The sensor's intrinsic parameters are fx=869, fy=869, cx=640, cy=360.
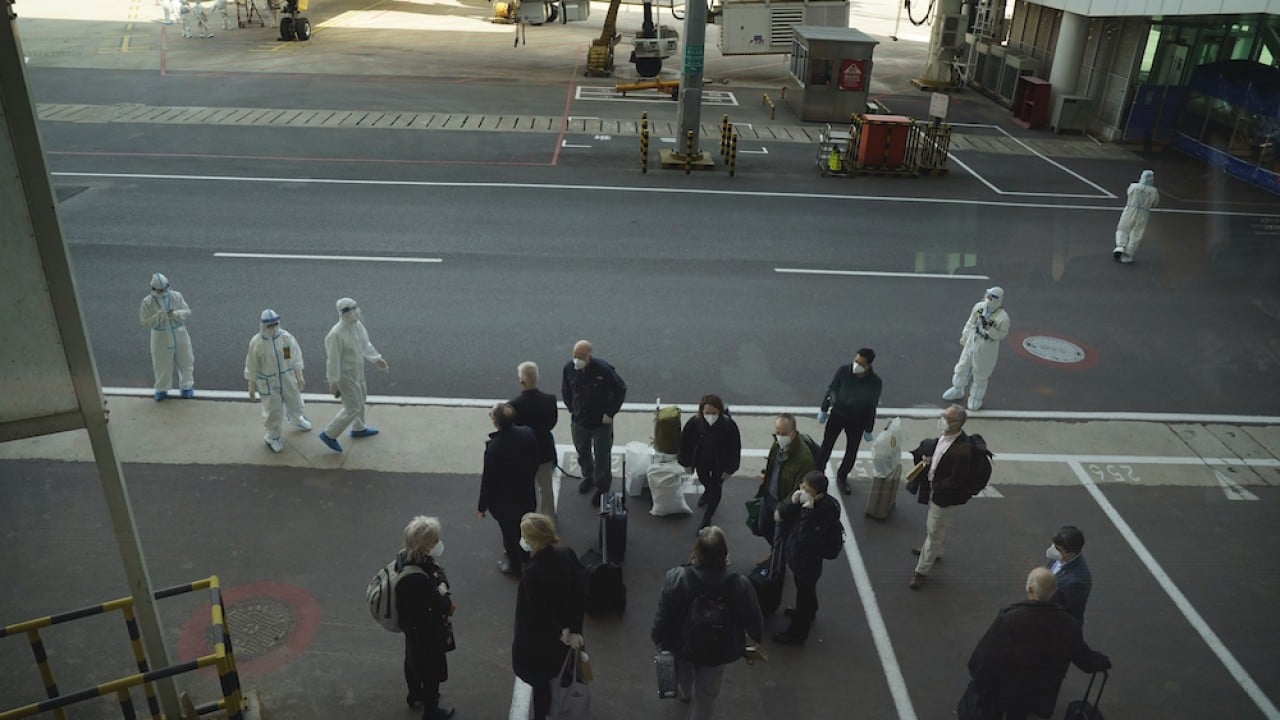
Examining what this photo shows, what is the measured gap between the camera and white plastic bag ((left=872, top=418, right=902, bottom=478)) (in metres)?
8.35

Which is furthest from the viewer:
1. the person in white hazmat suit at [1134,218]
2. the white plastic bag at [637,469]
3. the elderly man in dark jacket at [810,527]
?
the person in white hazmat suit at [1134,218]

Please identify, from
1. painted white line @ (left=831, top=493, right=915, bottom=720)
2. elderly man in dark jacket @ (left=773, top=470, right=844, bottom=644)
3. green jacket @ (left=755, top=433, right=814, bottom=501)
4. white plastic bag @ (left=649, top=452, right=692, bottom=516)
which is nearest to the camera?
elderly man in dark jacket @ (left=773, top=470, right=844, bottom=644)

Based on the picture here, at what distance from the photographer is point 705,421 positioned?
7730mm

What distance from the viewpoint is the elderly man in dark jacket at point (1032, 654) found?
18.2ft

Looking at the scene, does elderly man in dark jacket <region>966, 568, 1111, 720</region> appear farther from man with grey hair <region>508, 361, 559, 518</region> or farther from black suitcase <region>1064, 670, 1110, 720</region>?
man with grey hair <region>508, 361, 559, 518</region>

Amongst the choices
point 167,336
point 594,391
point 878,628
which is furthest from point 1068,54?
point 167,336

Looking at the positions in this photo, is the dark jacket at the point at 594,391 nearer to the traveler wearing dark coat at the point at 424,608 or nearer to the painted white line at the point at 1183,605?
the traveler wearing dark coat at the point at 424,608

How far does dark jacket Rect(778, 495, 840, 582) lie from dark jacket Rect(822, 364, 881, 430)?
212 cm

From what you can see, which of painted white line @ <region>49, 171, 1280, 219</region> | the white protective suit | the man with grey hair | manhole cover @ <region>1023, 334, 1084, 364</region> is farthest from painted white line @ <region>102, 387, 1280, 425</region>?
painted white line @ <region>49, 171, 1280, 219</region>

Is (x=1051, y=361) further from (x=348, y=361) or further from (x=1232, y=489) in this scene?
(x=348, y=361)

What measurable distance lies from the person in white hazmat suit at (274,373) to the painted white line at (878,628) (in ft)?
19.1

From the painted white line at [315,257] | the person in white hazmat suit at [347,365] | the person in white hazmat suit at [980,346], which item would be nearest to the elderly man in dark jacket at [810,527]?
the person in white hazmat suit at [980,346]

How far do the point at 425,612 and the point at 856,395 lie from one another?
15.5 feet

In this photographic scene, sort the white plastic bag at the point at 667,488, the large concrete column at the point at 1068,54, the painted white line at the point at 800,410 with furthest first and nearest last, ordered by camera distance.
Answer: the large concrete column at the point at 1068,54 → the painted white line at the point at 800,410 → the white plastic bag at the point at 667,488
